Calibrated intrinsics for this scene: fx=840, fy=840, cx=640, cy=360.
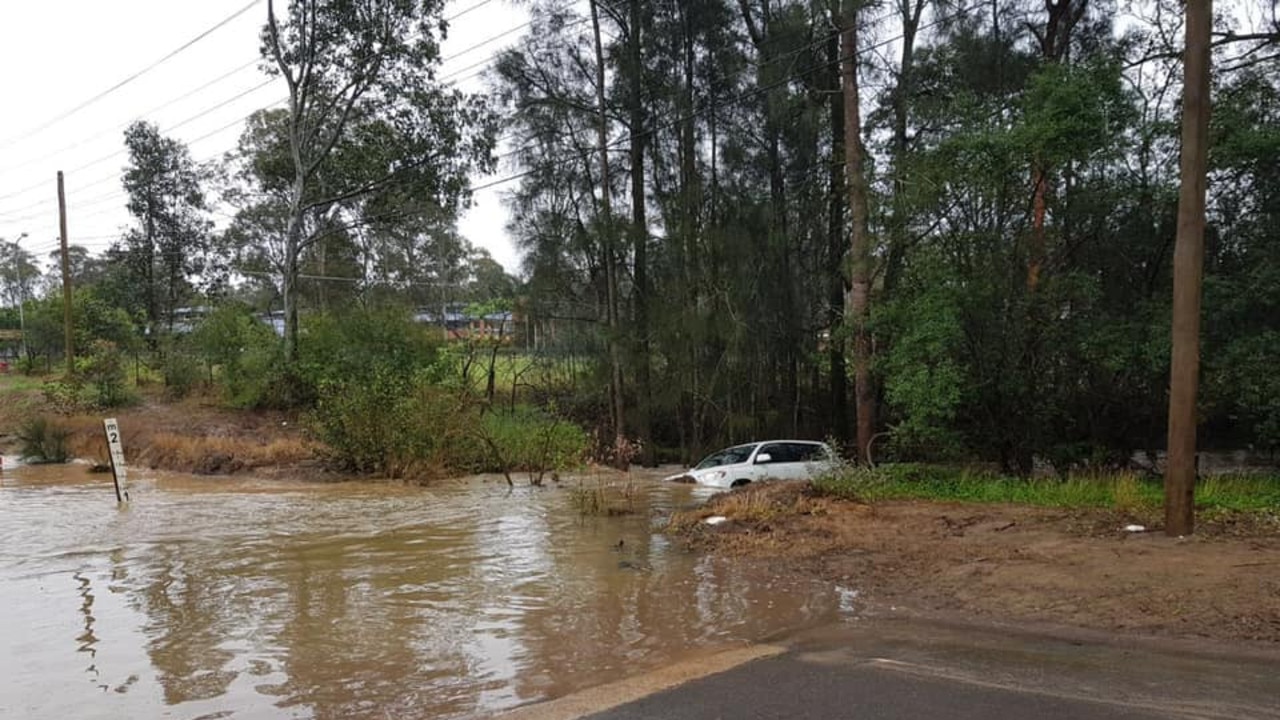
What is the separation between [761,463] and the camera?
738 inches

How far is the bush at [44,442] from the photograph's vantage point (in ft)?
87.5

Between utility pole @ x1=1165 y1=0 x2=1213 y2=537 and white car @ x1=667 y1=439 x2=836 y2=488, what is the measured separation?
30.3 feet

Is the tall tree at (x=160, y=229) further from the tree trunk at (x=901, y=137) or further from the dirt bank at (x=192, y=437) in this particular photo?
the tree trunk at (x=901, y=137)

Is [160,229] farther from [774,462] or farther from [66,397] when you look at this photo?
[774,462]

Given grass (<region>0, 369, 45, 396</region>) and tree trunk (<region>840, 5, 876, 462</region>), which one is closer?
tree trunk (<region>840, 5, 876, 462</region>)

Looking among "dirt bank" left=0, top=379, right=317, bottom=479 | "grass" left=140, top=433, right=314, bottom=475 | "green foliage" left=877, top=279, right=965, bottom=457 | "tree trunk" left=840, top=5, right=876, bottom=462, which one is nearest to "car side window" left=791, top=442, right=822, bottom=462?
"tree trunk" left=840, top=5, right=876, bottom=462

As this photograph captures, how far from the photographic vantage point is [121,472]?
55.9ft

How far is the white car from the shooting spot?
1861 cm

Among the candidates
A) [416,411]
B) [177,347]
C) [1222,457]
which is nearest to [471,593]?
[416,411]

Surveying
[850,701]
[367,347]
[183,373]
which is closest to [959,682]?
[850,701]

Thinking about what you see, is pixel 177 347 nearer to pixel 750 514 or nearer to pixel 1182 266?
pixel 750 514

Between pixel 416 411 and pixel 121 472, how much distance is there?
692 centimetres

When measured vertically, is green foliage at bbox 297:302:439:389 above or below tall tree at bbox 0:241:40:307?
below

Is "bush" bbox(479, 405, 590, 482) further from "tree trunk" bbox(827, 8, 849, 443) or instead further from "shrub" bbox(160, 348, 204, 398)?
"shrub" bbox(160, 348, 204, 398)
